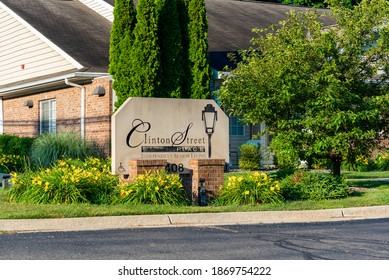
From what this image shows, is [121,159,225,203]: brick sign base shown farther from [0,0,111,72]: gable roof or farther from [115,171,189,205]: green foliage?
[0,0,111,72]: gable roof

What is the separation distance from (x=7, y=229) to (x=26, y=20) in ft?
55.9

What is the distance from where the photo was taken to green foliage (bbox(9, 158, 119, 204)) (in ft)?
46.8

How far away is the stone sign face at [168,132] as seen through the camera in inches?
590

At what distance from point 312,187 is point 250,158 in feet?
28.1

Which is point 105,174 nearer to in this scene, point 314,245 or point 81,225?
point 81,225

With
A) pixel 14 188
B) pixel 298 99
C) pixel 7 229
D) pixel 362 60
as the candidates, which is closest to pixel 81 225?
pixel 7 229

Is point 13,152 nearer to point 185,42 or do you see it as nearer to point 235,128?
point 185,42

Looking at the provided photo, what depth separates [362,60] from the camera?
700 inches

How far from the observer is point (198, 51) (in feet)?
74.3

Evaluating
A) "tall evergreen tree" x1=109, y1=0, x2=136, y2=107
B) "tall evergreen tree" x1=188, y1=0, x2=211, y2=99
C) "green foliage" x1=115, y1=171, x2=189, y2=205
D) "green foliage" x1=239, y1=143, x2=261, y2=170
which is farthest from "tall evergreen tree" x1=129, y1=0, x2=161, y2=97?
"green foliage" x1=115, y1=171, x2=189, y2=205

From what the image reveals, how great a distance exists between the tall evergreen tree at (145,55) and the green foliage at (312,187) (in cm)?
623

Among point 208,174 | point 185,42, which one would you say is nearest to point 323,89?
point 208,174

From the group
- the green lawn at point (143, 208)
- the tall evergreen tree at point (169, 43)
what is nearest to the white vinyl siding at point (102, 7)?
the tall evergreen tree at point (169, 43)

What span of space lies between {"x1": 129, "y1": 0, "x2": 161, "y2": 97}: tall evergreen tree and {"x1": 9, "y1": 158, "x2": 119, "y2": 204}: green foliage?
21.0ft
